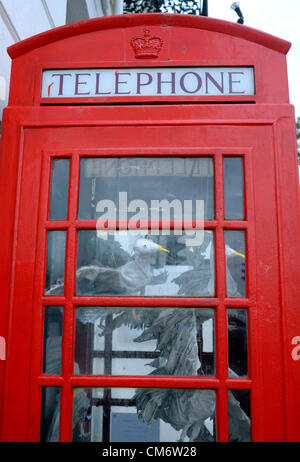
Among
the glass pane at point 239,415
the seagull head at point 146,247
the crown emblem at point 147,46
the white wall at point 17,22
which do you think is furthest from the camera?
the white wall at point 17,22

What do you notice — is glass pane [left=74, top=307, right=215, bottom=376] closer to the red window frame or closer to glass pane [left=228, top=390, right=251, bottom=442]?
the red window frame

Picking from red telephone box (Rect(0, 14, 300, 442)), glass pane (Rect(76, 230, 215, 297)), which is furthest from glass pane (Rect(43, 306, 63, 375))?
glass pane (Rect(76, 230, 215, 297))

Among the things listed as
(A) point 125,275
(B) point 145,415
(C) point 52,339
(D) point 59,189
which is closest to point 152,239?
(A) point 125,275

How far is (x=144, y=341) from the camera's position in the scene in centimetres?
147

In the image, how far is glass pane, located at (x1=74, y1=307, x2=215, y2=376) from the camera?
144 cm

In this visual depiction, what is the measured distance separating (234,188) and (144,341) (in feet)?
2.37

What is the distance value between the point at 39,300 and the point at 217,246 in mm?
743

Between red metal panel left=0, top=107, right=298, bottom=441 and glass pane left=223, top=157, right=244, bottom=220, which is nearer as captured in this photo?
red metal panel left=0, top=107, right=298, bottom=441

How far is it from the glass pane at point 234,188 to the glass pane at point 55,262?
2.25 ft

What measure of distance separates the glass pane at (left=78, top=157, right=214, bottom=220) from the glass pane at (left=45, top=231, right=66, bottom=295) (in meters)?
0.13

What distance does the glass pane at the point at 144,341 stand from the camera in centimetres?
144

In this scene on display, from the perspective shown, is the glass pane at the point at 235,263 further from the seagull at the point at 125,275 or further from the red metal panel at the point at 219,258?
the seagull at the point at 125,275

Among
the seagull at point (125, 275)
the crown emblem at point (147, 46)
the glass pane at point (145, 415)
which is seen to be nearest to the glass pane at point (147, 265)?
the seagull at point (125, 275)
